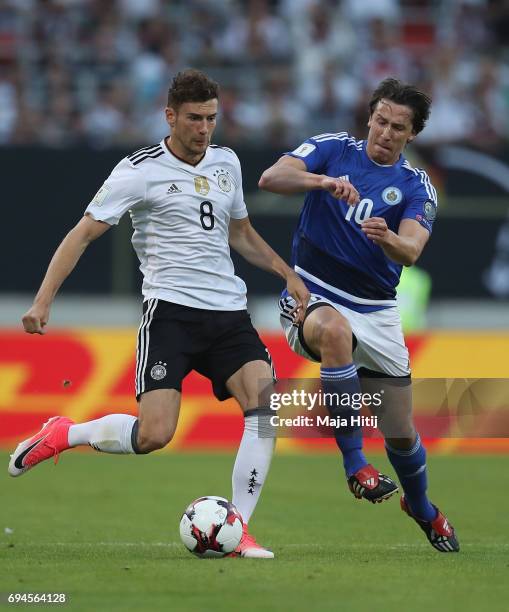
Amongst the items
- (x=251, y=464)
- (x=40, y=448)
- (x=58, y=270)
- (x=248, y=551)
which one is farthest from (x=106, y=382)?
(x=248, y=551)

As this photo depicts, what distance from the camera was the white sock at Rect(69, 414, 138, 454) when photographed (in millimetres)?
7410

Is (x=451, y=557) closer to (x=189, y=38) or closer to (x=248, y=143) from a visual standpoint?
(x=248, y=143)

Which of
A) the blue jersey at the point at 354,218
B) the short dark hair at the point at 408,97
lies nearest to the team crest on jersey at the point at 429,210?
the blue jersey at the point at 354,218

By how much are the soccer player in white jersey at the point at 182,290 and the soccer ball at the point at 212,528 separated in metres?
0.16

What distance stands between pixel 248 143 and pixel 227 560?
12200 millimetres

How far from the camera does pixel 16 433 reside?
44.3ft

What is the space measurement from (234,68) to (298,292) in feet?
39.7

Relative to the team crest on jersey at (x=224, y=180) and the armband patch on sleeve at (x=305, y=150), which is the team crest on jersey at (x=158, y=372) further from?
the armband patch on sleeve at (x=305, y=150)

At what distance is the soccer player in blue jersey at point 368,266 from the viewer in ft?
25.2

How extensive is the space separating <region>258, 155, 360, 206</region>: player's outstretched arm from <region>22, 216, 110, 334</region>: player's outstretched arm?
995 millimetres

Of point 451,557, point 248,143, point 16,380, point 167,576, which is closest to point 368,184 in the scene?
point 451,557

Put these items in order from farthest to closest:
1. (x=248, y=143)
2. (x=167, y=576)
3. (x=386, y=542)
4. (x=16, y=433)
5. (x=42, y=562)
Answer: (x=248, y=143)
(x=16, y=433)
(x=386, y=542)
(x=42, y=562)
(x=167, y=576)

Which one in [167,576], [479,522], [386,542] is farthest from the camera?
[479,522]

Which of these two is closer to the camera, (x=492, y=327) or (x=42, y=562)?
(x=42, y=562)
